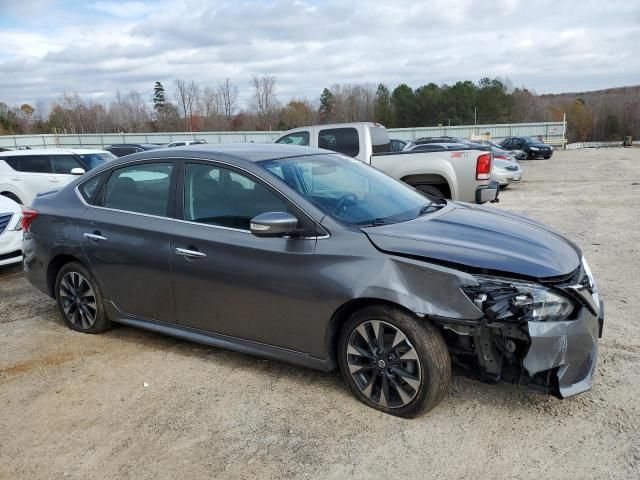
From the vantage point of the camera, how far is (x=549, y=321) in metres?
3.04

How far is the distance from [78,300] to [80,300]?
1.0 inches

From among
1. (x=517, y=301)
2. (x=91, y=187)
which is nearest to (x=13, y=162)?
(x=91, y=187)

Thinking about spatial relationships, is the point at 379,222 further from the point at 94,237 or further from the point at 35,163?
the point at 35,163

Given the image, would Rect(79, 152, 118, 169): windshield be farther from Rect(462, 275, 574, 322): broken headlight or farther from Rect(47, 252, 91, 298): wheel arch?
Rect(462, 275, 574, 322): broken headlight

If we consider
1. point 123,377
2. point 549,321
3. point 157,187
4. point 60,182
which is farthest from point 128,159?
point 60,182

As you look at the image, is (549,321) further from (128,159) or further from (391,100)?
(391,100)

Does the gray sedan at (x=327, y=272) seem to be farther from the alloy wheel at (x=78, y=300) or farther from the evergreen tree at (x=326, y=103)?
the evergreen tree at (x=326, y=103)

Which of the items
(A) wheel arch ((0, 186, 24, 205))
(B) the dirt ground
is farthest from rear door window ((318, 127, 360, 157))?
(A) wheel arch ((0, 186, 24, 205))

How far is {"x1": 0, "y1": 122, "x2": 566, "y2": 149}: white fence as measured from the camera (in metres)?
50.3

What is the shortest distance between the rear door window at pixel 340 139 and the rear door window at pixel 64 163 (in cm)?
552

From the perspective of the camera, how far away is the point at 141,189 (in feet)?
14.8

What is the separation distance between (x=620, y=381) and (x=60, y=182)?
11.1 m

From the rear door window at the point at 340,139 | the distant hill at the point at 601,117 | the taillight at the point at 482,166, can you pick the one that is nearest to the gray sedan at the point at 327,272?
the taillight at the point at 482,166

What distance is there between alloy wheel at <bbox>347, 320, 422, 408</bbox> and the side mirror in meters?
0.77
